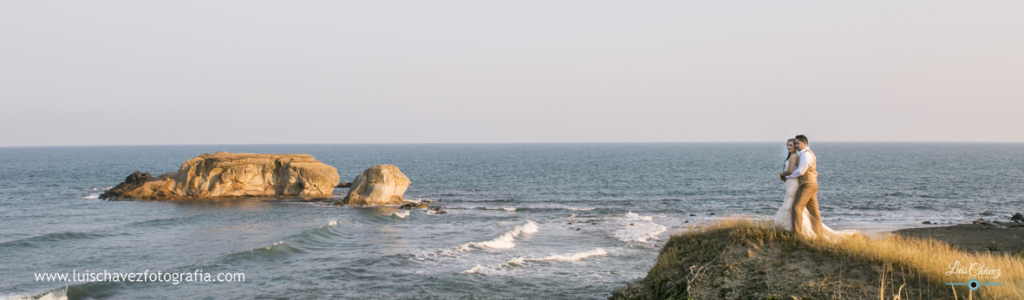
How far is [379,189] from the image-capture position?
4444 centimetres

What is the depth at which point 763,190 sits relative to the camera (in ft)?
184

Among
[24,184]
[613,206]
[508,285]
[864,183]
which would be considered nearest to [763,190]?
[864,183]

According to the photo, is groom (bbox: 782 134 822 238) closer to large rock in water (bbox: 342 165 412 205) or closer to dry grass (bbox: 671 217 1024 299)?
dry grass (bbox: 671 217 1024 299)

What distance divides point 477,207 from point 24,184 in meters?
56.8

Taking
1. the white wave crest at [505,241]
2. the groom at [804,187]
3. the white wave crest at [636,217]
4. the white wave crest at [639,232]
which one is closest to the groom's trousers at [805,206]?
the groom at [804,187]

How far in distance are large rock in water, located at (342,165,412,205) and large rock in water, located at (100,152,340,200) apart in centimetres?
651

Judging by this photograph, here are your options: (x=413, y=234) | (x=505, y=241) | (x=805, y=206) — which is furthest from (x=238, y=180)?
(x=805, y=206)

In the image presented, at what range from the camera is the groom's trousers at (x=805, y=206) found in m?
11.0

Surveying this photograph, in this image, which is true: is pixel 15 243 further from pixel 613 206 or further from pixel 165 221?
pixel 613 206

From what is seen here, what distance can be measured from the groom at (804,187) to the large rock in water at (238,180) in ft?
148

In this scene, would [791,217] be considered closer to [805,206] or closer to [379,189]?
[805,206]

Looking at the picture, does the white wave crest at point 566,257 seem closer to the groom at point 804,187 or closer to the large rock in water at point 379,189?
the groom at point 804,187

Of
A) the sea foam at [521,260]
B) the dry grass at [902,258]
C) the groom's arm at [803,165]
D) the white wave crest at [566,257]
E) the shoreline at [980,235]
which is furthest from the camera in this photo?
the white wave crest at [566,257]

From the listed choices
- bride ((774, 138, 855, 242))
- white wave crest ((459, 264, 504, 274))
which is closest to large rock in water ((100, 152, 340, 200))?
white wave crest ((459, 264, 504, 274))
